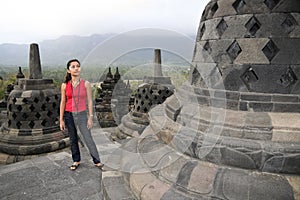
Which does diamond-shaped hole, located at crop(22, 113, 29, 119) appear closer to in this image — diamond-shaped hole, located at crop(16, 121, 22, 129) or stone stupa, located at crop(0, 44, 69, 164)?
stone stupa, located at crop(0, 44, 69, 164)

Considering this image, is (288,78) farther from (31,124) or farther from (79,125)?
(31,124)

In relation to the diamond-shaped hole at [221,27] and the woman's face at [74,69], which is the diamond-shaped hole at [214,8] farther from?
the woman's face at [74,69]

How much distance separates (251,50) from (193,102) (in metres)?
0.70

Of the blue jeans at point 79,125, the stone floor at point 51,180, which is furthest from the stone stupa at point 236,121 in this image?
the blue jeans at point 79,125

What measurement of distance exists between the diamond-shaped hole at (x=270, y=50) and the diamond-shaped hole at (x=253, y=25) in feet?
0.52

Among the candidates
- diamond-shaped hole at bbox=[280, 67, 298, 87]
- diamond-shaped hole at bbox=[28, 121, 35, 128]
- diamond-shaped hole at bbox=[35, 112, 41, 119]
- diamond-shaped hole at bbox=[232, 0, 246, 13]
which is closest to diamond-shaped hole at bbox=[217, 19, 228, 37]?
diamond-shaped hole at bbox=[232, 0, 246, 13]

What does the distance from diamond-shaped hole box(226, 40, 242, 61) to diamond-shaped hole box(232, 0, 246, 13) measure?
0.94ft

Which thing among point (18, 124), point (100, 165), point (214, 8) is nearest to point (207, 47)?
point (214, 8)

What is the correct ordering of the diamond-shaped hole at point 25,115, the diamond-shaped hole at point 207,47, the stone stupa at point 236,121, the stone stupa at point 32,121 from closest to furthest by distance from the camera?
the stone stupa at point 236,121, the diamond-shaped hole at point 207,47, the stone stupa at point 32,121, the diamond-shaped hole at point 25,115

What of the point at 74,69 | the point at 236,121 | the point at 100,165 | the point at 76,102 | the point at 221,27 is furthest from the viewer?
the point at 100,165

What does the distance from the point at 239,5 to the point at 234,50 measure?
1.34 ft

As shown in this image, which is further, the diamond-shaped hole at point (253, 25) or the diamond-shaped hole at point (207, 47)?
the diamond-shaped hole at point (207, 47)

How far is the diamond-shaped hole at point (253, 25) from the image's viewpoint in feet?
6.98

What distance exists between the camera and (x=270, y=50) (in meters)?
2.10
